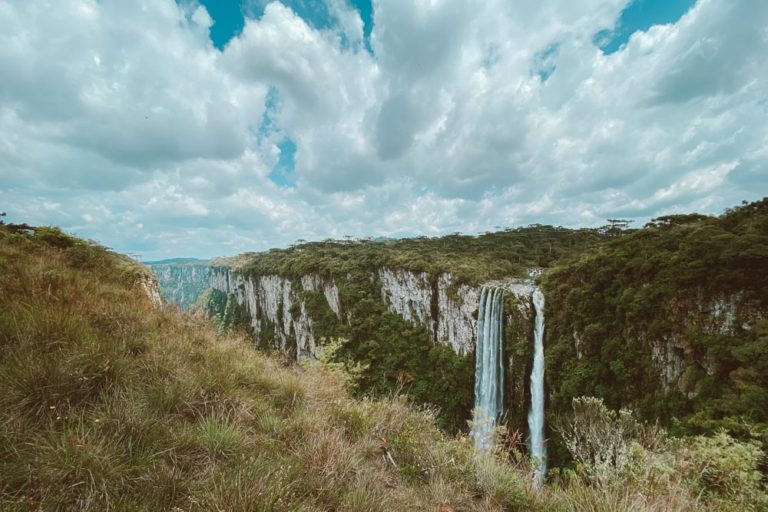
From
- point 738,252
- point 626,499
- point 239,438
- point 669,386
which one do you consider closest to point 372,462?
point 239,438

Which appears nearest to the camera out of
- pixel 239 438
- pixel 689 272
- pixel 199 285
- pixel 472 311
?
pixel 239 438

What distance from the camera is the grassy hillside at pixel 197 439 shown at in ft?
6.08

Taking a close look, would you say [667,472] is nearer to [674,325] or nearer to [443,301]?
[674,325]

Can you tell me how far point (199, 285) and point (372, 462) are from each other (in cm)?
21471

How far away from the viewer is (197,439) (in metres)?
2.36

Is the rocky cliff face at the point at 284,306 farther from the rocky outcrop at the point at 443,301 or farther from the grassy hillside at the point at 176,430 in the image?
the grassy hillside at the point at 176,430

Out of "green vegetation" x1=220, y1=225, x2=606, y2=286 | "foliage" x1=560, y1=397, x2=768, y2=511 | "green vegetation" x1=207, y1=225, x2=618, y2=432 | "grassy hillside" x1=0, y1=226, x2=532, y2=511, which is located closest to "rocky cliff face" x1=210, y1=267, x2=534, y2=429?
"green vegetation" x1=207, y1=225, x2=618, y2=432

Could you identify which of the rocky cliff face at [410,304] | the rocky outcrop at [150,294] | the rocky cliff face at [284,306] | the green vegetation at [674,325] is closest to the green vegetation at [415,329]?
the rocky cliff face at [410,304]

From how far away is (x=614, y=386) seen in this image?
18.4 metres

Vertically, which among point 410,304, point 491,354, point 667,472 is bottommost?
point 491,354

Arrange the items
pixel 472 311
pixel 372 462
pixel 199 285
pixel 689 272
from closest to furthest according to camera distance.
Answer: pixel 372 462 → pixel 689 272 → pixel 472 311 → pixel 199 285

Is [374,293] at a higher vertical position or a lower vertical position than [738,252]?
lower

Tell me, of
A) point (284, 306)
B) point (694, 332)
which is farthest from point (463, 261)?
point (284, 306)

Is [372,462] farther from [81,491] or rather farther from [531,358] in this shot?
[531,358]
